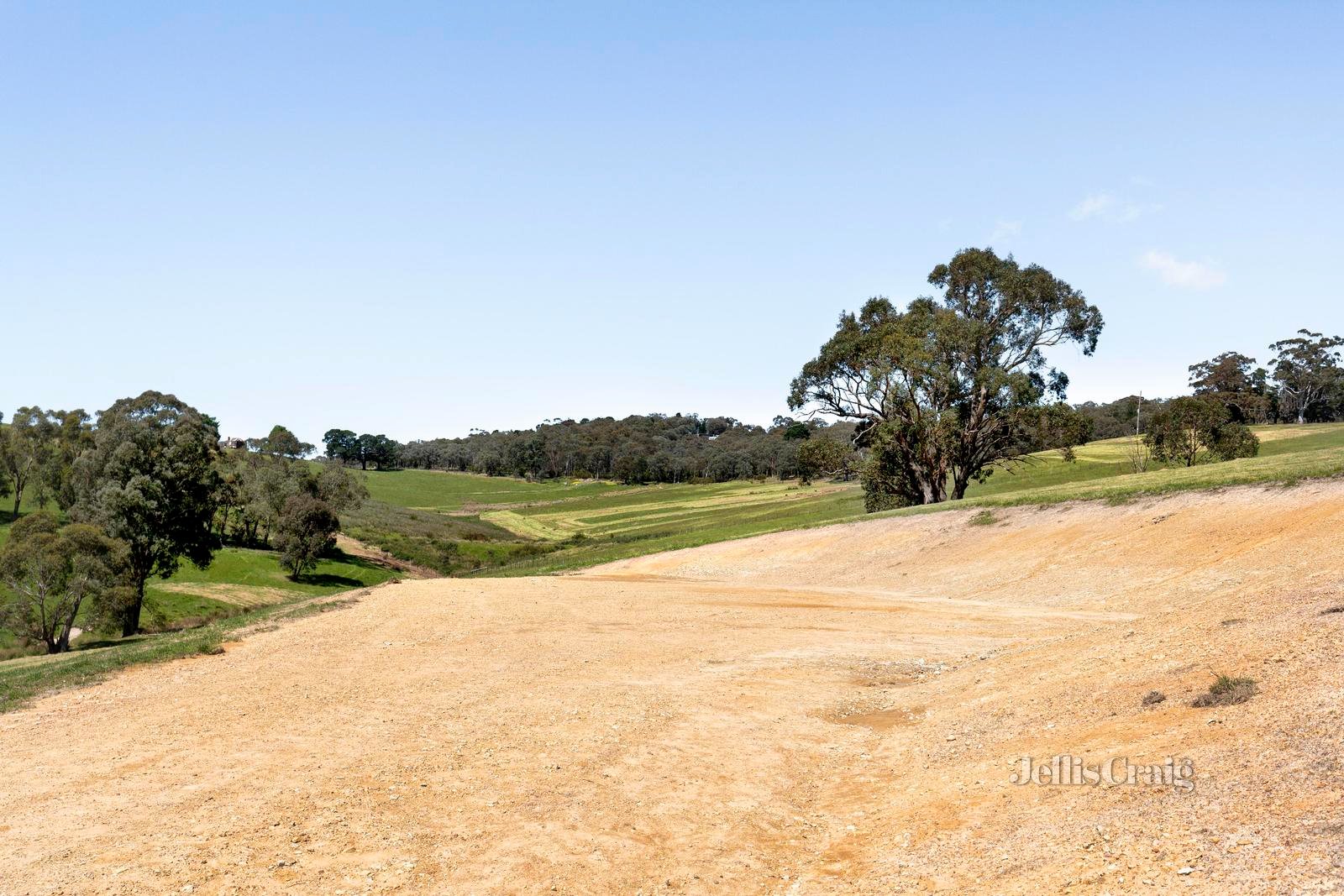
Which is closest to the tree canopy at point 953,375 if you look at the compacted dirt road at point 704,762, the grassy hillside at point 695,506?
the grassy hillside at point 695,506

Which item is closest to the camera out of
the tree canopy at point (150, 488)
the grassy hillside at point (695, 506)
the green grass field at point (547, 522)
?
the green grass field at point (547, 522)

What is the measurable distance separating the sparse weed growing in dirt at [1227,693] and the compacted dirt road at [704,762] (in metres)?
0.20

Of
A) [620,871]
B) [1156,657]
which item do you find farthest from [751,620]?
[620,871]

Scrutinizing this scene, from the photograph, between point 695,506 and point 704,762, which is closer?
point 704,762

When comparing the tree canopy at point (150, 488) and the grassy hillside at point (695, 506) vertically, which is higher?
the tree canopy at point (150, 488)

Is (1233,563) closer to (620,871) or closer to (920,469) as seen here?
(620,871)

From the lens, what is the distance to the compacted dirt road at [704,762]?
8750 millimetres

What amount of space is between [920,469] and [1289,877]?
2306 inches

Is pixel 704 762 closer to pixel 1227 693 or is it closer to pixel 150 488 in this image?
pixel 1227 693

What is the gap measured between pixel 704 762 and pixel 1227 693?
23.8 ft

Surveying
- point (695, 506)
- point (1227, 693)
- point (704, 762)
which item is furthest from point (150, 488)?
point (695, 506)

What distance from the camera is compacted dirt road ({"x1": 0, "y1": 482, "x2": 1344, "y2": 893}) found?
8750 mm

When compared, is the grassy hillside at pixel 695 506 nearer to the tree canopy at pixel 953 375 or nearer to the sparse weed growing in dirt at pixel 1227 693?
the tree canopy at pixel 953 375

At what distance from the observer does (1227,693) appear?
11.2 meters
